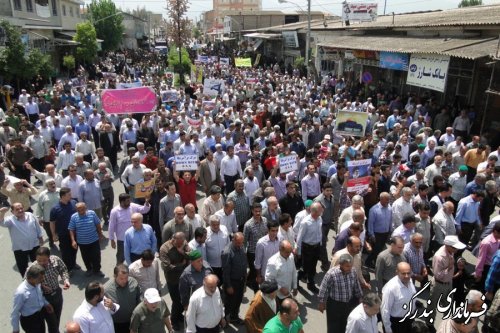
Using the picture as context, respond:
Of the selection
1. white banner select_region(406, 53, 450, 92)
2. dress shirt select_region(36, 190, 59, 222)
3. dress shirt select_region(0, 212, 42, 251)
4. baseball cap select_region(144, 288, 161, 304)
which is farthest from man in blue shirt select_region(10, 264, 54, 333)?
white banner select_region(406, 53, 450, 92)

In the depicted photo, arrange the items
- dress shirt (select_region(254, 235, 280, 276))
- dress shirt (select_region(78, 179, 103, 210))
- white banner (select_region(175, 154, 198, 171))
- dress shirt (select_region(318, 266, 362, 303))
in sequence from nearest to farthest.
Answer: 1. dress shirt (select_region(318, 266, 362, 303))
2. dress shirt (select_region(254, 235, 280, 276))
3. dress shirt (select_region(78, 179, 103, 210))
4. white banner (select_region(175, 154, 198, 171))

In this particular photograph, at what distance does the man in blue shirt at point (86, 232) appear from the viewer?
7.11 metres

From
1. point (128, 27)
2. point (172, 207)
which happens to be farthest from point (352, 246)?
point (128, 27)

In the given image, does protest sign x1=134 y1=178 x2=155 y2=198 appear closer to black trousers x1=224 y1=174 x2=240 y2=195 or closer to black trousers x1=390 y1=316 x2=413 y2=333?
black trousers x1=224 y1=174 x2=240 y2=195

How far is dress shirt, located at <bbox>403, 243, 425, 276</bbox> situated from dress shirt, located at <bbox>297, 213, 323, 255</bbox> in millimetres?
1403

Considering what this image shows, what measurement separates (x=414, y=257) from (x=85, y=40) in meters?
37.7

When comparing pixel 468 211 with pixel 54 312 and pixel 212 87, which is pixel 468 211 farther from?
pixel 212 87

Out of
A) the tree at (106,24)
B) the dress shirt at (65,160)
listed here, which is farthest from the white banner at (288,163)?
the tree at (106,24)

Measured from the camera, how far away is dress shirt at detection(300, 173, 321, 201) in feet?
29.2

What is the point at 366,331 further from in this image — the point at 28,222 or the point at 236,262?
the point at 28,222

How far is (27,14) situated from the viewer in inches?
1299

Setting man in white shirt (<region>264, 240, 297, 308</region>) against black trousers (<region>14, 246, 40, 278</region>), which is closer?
man in white shirt (<region>264, 240, 297, 308</region>)

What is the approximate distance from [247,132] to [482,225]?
6254mm

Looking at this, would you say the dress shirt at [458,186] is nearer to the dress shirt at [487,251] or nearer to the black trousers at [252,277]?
the dress shirt at [487,251]
